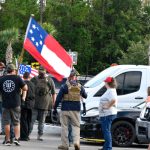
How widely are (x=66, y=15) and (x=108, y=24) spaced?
4.01 metres

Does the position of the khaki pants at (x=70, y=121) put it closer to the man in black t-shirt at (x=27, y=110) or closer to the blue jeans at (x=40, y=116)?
the man in black t-shirt at (x=27, y=110)

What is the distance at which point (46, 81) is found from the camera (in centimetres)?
1614

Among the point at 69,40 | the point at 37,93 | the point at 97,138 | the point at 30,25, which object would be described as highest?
the point at 69,40

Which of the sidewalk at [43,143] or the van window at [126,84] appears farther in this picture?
the van window at [126,84]

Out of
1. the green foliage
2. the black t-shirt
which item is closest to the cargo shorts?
the black t-shirt

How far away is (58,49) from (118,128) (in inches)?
95.9

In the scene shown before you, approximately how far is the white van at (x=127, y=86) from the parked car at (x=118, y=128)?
1889 mm

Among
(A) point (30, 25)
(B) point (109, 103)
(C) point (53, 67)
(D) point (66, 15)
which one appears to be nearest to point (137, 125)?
(B) point (109, 103)

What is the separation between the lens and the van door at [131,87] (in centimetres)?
1802

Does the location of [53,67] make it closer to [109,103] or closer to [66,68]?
[66,68]

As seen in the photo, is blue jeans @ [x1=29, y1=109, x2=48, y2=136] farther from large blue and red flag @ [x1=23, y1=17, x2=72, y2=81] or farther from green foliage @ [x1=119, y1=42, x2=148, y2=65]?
green foliage @ [x1=119, y1=42, x2=148, y2=65]

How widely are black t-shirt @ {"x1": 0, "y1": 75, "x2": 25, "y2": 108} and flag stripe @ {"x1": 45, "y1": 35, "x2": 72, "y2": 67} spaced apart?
1337mm

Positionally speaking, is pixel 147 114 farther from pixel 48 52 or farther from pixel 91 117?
pixel 48 52

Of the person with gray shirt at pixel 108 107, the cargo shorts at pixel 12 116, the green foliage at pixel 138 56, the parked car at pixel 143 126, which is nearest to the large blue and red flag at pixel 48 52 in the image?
the cargo shorts at pixel 12 116
